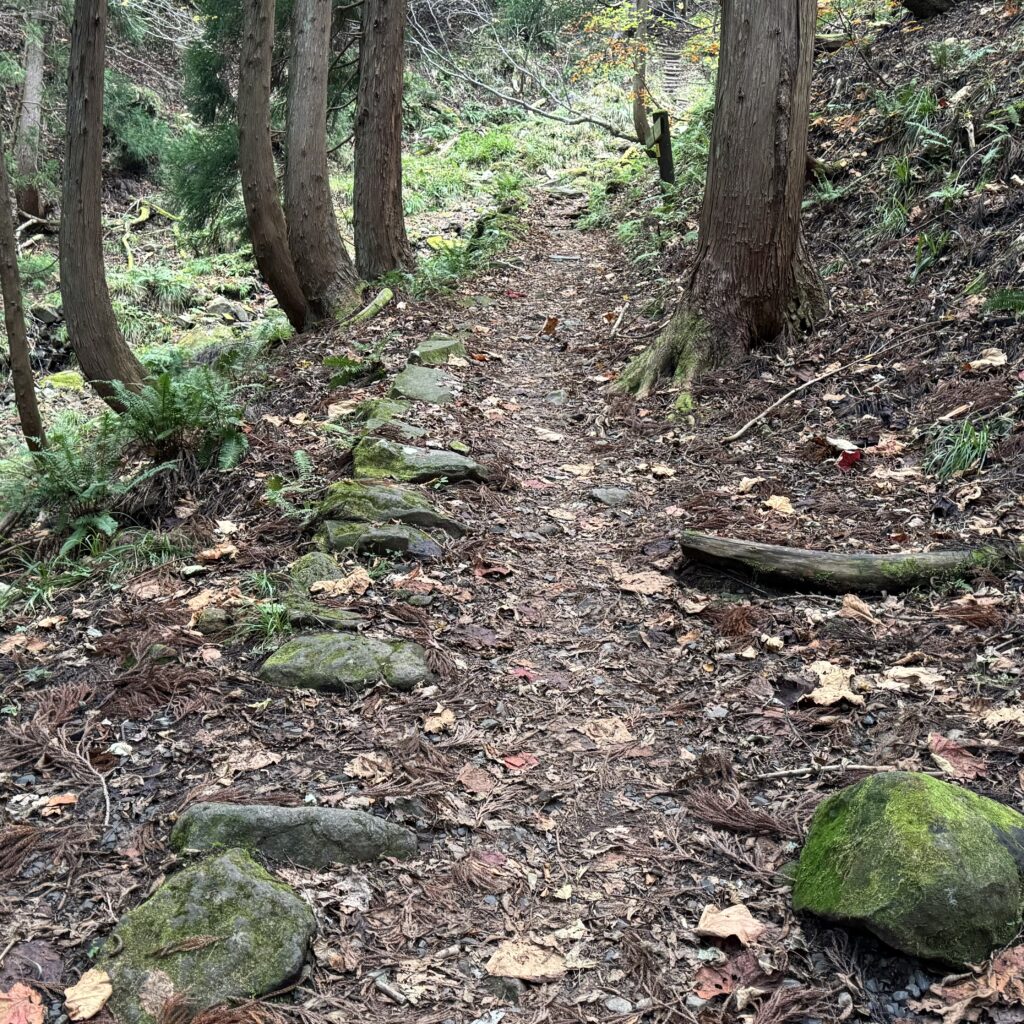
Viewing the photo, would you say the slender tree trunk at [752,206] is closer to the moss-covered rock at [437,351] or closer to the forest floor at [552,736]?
the forest floor at [552,736]

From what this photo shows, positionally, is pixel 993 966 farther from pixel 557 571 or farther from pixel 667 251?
pixel 667 251

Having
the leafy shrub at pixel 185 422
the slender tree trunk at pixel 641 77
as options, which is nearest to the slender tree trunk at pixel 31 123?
the slender tree trunk at pixel 641 77

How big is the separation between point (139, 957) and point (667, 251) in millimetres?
9870

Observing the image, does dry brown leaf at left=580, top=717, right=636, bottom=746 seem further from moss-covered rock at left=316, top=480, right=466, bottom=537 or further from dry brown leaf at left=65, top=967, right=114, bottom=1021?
dry brown leaf at left=65, top=967, right=114, bottom=1021

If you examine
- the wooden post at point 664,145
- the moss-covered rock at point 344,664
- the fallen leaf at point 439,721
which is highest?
the wooden post at point 664,145

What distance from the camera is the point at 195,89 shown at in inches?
511

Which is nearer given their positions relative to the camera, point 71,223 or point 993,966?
point 993,966

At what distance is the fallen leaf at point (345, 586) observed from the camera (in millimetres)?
4317

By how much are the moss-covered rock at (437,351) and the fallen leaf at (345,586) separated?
3.69m

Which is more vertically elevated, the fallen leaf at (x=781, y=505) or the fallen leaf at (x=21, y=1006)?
the fallen leaf at (x=781, y=505)

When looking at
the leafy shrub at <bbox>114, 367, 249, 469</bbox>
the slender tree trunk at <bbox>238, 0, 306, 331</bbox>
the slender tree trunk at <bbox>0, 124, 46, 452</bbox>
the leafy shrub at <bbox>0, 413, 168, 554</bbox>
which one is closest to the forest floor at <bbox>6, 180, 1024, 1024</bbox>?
the leafy shrub at <bbox>114, 367, 249, 469</bbox>

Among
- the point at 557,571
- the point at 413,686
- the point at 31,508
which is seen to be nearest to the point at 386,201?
the point at 31,508

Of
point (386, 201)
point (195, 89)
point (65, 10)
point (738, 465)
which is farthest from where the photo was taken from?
point (65, 10)

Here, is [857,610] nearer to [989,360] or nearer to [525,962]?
[525,962]
